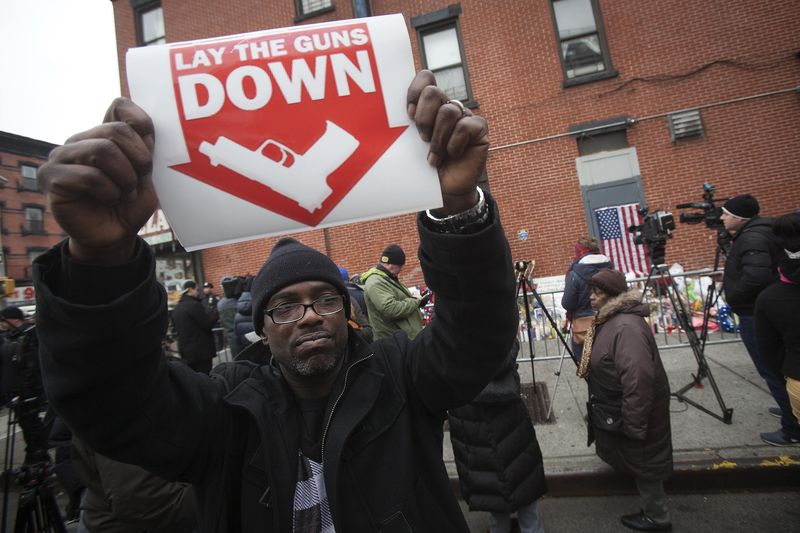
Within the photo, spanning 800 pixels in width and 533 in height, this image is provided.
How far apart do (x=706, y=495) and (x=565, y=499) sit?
3.57 ft

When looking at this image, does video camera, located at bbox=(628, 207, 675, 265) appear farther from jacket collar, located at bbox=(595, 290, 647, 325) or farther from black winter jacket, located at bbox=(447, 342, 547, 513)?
black winter jacket, located at bbox=(447, 342, 547, 513)

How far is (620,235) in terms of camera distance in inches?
330

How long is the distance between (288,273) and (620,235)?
344 inches

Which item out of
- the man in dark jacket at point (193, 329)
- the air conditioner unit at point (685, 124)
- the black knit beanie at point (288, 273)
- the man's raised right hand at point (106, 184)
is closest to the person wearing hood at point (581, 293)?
the black knit beanie at point (288, 273)

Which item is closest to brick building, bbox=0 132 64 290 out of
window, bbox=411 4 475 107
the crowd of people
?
window, bbox=411 4 475 107

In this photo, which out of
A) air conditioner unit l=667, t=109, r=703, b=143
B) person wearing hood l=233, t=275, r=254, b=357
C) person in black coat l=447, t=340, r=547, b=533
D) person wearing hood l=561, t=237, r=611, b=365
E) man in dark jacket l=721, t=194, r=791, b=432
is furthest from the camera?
air conditioner unit l=667, t=109, r=703, b=143

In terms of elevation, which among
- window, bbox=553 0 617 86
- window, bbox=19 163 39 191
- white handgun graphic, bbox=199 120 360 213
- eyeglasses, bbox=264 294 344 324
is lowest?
eyeglasses, bbox=264 294 344 324

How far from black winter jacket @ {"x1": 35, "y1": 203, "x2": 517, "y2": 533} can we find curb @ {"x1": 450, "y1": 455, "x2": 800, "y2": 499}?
8.54ft

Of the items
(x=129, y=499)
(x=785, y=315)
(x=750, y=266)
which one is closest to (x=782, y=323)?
(x=785, y=315)

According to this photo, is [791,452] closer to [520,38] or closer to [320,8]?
[520,38]

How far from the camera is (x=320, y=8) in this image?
32.6 ft

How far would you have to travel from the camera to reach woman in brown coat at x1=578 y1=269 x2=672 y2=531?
105 inches

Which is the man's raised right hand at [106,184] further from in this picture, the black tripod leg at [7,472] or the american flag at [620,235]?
the american flag at [620,235]

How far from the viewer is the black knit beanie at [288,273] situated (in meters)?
1.43
